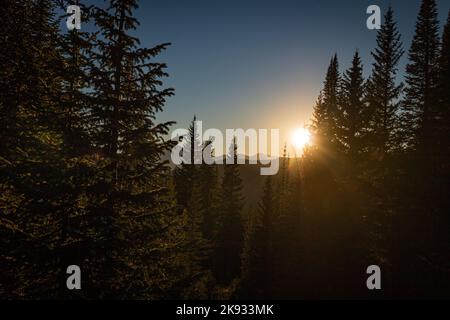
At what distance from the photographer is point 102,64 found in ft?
32.6

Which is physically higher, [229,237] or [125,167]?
[125,167]

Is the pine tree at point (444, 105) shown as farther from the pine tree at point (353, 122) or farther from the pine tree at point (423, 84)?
the pine tree at point (353, 122)

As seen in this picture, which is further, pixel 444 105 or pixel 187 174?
pixel 187 174

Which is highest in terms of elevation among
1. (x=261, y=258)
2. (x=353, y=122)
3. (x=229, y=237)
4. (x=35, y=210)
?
(x=353, y=122)

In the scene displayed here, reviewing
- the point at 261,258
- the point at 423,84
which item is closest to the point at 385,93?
the point at 423,84

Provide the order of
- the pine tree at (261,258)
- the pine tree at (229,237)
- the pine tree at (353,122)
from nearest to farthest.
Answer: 1. the pine tree at (353,122)
2. the pine tree at (261,258)
3. the pine tree at (229,237)

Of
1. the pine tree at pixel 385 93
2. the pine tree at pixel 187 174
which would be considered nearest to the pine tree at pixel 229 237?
the pine tree at pixel 187 174

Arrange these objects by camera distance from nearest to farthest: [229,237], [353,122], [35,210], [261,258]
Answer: [35,210] < [353,122] < [261,258] < [229,237]

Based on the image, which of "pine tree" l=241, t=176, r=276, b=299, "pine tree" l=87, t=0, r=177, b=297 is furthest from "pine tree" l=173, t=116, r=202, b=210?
"pine tree" l=87, t=0, r=177, b=297

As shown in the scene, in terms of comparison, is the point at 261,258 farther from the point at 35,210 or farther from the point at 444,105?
the point at 35,210

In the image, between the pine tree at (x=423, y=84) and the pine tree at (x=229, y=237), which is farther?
the pine tree at (x=229, y=237)

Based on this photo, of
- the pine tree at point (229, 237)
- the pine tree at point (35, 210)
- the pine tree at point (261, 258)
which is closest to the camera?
the pine tree at point (35, 210)

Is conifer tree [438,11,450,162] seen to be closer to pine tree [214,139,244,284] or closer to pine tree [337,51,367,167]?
pine tree [337,51,367,167]
